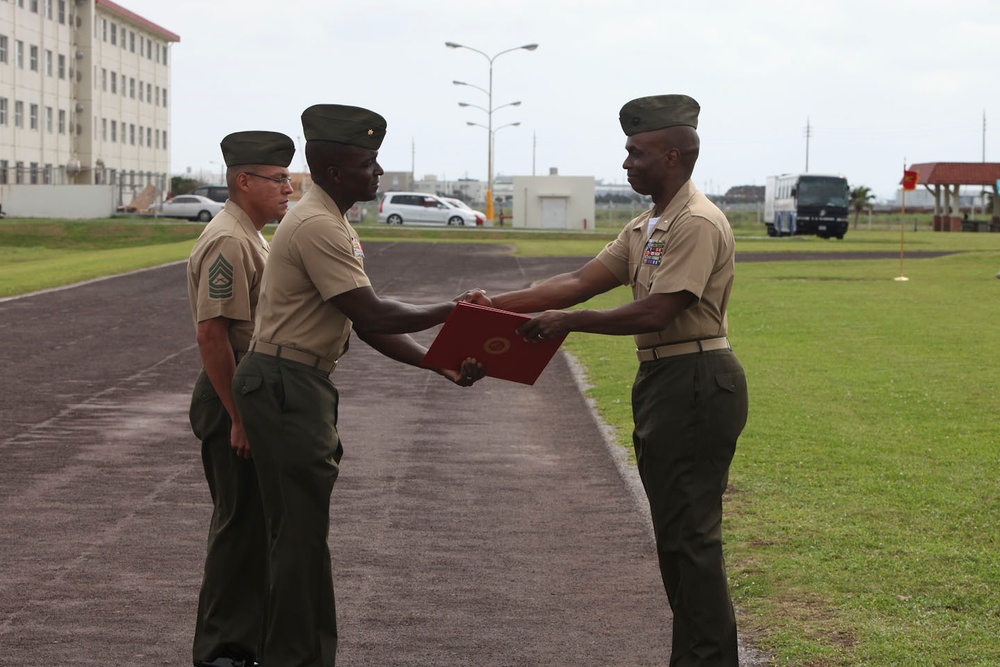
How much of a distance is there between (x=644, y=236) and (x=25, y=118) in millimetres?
72763

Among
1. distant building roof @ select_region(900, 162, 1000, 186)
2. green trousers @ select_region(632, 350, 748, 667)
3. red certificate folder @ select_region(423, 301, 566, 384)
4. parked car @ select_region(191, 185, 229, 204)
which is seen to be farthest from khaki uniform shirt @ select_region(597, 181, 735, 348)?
distant building roof @ select_region(900, 162, 1000, 186)

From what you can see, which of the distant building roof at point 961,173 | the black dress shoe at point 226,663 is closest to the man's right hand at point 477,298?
the black dress shoe at point 226,663

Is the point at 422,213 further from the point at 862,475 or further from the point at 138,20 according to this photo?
the point at 862,475

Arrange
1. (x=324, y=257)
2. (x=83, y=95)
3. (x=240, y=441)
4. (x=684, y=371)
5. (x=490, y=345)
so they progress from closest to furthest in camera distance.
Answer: (x=324, y=257), (x=684, y=371), (x=240, y=441), (x=490, y=345), (x=83, y=95)

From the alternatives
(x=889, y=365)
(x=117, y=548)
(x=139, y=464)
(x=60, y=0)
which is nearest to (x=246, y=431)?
(x=117, y=548)

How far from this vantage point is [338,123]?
186 inches

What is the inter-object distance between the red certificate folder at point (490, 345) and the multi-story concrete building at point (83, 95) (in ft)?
225

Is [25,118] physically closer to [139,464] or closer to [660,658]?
[139,464]

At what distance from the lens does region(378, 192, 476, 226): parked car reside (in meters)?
64.8

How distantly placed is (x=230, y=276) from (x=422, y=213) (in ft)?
197

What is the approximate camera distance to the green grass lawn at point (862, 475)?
18.8ft

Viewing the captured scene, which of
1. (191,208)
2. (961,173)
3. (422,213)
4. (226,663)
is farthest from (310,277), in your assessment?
(961,173)

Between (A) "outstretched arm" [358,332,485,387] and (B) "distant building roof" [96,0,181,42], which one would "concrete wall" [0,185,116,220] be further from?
(A) "outstretched arm" [358,332,485,387]

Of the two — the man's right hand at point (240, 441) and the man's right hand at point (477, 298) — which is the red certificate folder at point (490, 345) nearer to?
the man's right hand at point (477, 298)
